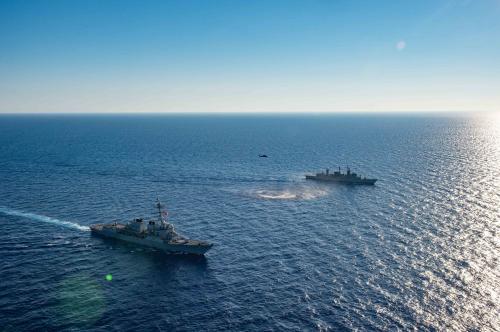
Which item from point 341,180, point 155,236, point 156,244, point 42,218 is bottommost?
point 156,244

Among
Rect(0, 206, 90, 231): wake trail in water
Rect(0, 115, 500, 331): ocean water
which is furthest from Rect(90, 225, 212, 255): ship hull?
Rect(0, 206, 90, 231): wake trail in water

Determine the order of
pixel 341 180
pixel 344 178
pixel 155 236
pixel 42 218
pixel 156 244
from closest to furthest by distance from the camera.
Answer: pixel 156 244
pixel 155 236
pixel 42 218
pixel 344 178
pixel 341 180

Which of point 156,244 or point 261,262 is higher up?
point 156,244

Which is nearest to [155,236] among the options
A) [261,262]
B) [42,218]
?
[261,262]

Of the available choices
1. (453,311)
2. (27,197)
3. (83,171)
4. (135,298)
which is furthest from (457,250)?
(83,171)

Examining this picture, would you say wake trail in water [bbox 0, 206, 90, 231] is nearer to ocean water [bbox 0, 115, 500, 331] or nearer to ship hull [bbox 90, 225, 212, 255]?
ocean water [bbox 0, 115, 500, 331]

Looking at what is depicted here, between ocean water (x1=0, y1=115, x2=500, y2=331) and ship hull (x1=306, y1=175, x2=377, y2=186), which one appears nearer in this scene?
ocean water (x1=0, y1=115, x2=500, y2=331)

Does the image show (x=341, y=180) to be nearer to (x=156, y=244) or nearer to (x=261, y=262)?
(x=261, y=262)

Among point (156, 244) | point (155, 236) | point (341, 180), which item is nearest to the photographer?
point (156, 244)
